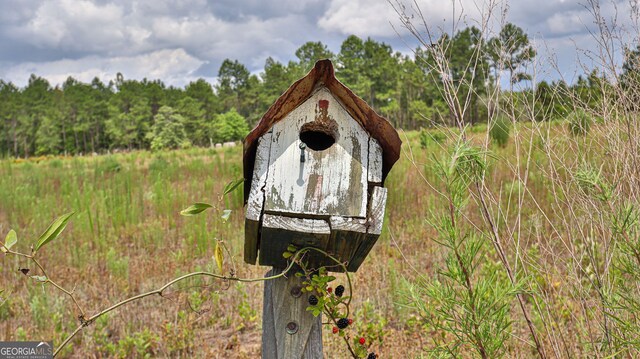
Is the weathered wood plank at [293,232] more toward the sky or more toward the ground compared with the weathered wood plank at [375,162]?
more toward the ground

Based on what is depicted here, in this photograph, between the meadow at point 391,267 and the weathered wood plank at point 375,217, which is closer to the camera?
the weathered wood plank at point 375,217

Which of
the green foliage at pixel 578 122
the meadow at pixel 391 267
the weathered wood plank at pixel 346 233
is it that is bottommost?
the meadow at pixel 391 267

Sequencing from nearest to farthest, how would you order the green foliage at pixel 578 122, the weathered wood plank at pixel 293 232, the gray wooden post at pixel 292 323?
the weathered wood plank at pixel 293 232, the gray wooden post at pixel 292 323, the green foliage at pixel 578 122

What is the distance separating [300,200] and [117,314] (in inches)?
117

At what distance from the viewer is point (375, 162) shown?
1.84m

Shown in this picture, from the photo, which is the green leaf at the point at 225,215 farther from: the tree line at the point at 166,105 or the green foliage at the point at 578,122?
the tree line at the point at 166,105

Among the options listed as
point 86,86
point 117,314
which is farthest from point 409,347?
point 86,86

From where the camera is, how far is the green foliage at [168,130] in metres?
49.2

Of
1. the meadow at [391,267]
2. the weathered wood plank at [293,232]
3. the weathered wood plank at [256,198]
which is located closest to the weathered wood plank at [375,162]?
the meadow at [391,267]

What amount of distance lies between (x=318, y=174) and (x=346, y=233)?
10.2 inches

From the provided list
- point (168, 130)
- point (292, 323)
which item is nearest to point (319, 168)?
point (292, 323)

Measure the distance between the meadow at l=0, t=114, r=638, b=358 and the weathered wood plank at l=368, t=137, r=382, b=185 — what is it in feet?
0.44

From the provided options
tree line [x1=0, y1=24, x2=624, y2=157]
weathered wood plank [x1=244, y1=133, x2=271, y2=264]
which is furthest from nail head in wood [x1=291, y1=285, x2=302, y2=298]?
tree line [x1=0, y1=24, x2=624, y2=157]

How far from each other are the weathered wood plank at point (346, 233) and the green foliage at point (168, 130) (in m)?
49.6
